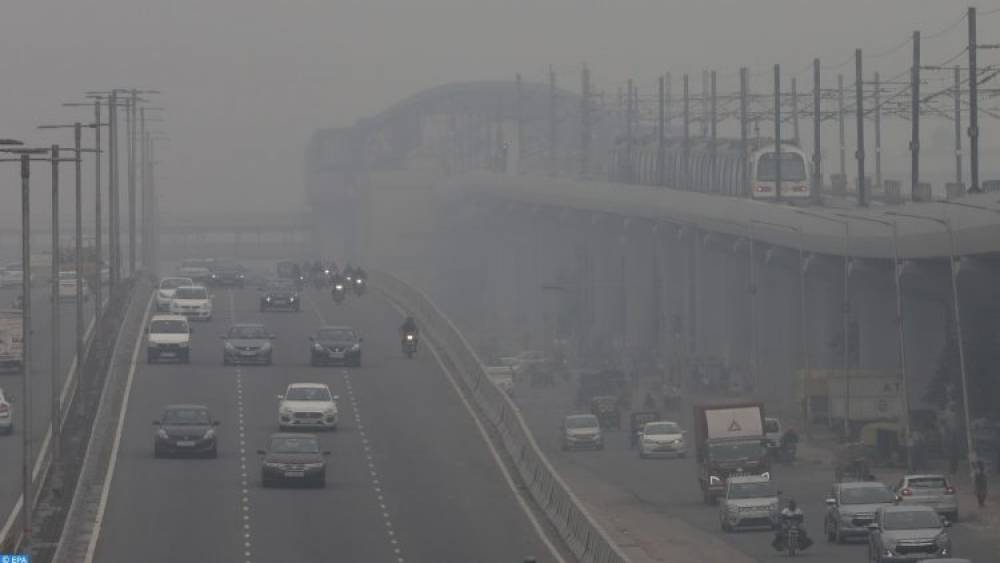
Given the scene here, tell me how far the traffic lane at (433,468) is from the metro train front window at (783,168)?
2820cm

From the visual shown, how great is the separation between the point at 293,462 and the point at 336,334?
1123 inches

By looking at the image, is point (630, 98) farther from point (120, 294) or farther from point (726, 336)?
point (120, 294)

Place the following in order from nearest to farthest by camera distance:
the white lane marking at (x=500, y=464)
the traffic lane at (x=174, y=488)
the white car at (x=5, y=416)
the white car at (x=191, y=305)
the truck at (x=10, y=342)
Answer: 1. the traffic lane at (x=174, y=488)
2. the white lane marking at (x=500, y=464)
3. the white car at (x=5, y=416)
4. the truck at (x=10, y=342)
5. the white car at (x=191, y=305)

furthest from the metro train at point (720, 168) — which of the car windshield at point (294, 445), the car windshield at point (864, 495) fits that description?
the car windshield at point (864, 495)

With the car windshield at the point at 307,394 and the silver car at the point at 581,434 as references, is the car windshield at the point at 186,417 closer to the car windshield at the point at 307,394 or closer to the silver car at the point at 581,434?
the car windshield at the point at 307,394

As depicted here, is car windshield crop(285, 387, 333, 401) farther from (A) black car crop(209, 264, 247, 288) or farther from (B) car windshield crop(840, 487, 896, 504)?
(A) black car crop(209, 264, 247, 288)

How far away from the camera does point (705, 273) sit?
443ft

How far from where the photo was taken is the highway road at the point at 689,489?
167 feet

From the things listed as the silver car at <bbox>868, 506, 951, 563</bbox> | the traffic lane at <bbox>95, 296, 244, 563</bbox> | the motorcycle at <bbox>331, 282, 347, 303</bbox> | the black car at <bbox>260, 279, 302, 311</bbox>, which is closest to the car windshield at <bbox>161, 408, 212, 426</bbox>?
the traffic lane at <bbox>95, 296, 244, 563</bbox>

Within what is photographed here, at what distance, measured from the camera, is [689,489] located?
68.6 metres

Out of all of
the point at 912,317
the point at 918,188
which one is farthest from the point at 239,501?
the point at 912,317

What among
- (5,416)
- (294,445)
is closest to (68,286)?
(5,416)

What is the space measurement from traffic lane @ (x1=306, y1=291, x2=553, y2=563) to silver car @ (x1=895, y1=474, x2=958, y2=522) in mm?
8797

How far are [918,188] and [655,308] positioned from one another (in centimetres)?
4761
